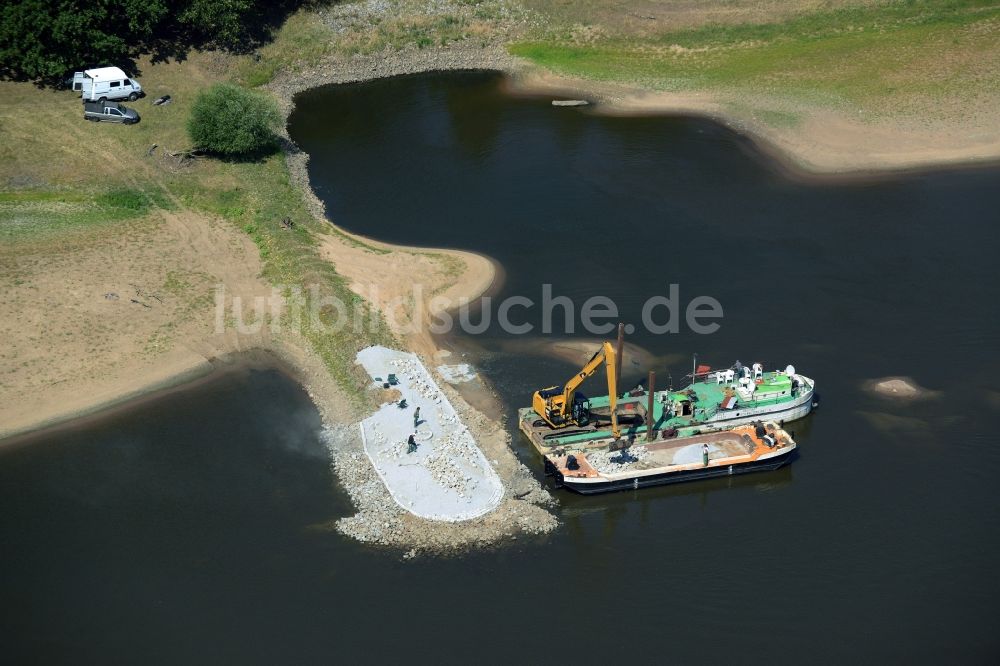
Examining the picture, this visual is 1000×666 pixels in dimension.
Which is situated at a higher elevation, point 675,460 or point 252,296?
point 252,296

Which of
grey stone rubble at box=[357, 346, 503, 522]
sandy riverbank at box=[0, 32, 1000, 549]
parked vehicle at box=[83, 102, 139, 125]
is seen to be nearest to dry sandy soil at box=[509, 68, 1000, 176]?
sandy riverbank at box=[0, 32, 1000, 549]

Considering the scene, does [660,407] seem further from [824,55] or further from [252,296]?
[824,55]

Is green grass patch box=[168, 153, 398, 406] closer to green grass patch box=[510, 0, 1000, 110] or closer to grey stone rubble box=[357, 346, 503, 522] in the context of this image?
grey stone rubble box=[357, 346, 503, 522]

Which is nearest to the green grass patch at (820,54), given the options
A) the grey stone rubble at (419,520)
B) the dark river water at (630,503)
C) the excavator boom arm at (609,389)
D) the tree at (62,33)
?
the dark river water at (630,503)

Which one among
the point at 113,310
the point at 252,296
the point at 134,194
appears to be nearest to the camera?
the point at 113,310

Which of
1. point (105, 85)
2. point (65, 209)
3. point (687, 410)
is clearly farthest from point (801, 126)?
point (65, 209)

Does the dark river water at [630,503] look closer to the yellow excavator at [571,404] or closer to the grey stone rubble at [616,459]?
the grey stone rubble at [616,459]

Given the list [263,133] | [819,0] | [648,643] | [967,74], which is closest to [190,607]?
[648,643]
